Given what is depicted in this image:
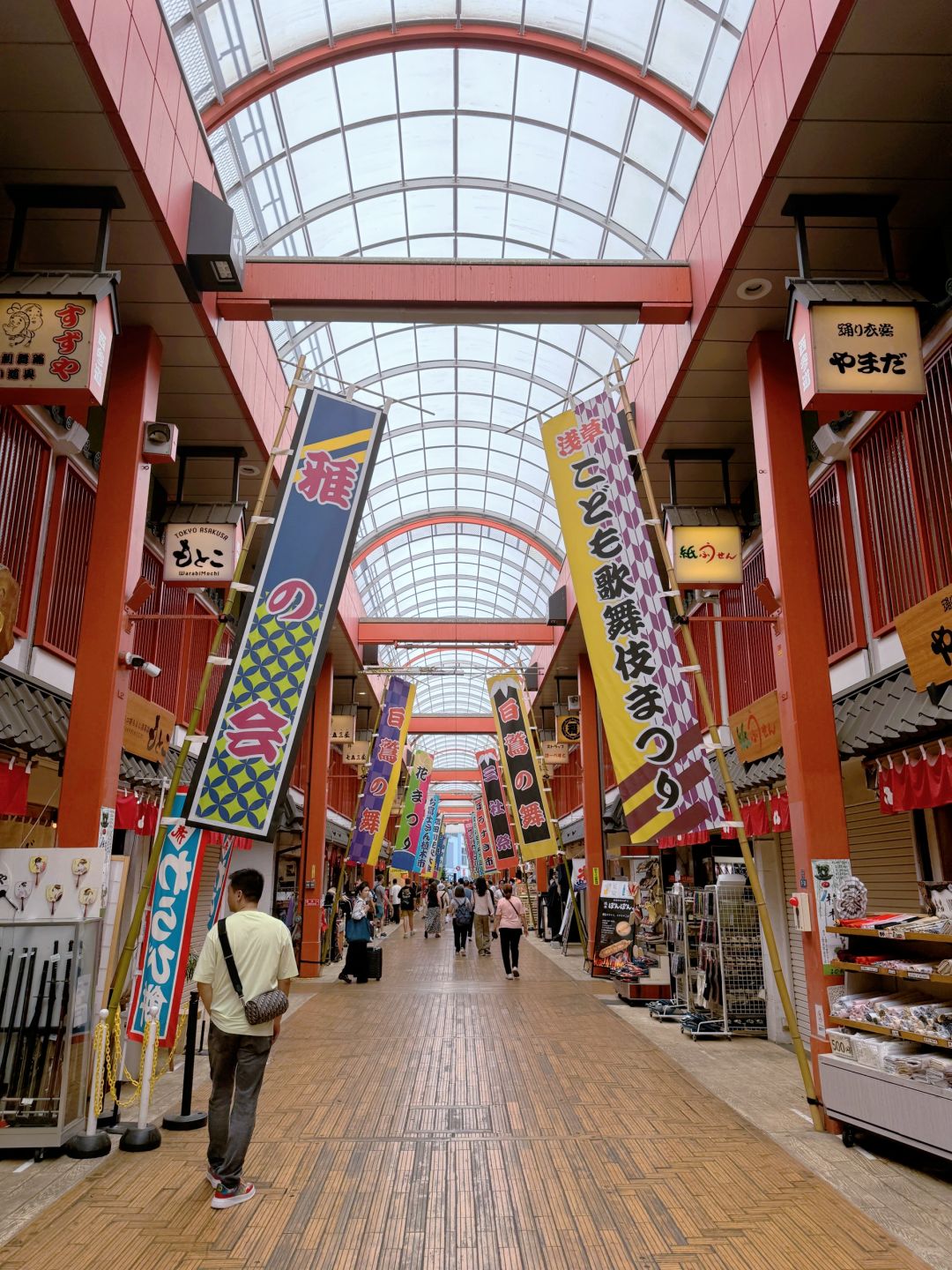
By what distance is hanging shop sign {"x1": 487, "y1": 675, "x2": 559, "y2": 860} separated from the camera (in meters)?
15.4

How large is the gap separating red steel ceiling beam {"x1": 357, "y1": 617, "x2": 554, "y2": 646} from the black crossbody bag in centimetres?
1437

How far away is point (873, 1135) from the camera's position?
557 centimetres

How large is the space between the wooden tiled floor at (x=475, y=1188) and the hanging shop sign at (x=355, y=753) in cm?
1422

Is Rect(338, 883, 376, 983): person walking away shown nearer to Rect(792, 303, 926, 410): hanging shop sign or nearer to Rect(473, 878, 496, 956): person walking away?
Rect(473, 878, 496, 956): person walking away

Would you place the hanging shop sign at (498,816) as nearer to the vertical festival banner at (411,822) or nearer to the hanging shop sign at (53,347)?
the vertical festival banner at (411,822)

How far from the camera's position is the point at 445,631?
754 inches

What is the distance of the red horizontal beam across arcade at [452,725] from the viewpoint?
2959cm

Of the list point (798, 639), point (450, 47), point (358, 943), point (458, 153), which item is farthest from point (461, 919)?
point (450, 47)

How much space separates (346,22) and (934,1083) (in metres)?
9.62

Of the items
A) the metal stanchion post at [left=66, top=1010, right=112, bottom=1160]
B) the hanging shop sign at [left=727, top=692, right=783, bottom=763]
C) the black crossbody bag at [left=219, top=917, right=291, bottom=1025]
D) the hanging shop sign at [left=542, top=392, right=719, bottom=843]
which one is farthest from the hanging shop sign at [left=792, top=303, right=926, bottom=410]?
the metal stanchion post at [left=66, top=1010, right=112, bottom=1160]

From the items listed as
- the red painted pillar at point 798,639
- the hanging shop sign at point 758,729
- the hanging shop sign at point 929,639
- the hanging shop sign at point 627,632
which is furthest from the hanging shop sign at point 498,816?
the hanging shop sign at point 929,639

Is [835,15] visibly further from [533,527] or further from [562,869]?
[562,869]

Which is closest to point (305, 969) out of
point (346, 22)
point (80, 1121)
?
point (80, 1121)

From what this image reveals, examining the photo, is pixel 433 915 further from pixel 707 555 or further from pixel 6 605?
pixel 6 605
